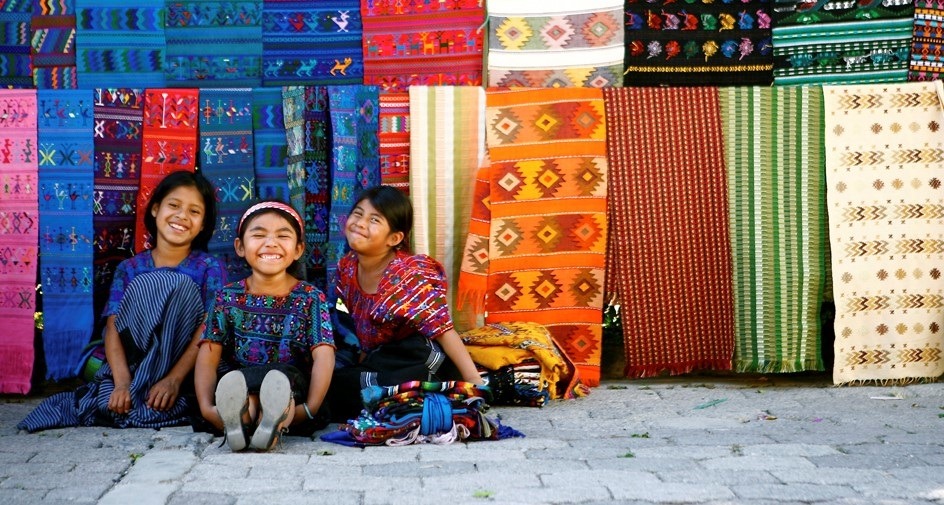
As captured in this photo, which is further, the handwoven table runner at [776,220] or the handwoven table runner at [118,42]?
the handwoven table runner at [776,220]

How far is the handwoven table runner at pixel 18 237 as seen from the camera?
17.5 feet

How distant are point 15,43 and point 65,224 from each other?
0.94m

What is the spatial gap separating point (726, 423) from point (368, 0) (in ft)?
8.66

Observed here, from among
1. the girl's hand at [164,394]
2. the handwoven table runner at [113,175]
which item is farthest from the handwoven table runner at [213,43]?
the girl's hand at [164,394]

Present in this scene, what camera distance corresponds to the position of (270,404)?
4039 millimetres

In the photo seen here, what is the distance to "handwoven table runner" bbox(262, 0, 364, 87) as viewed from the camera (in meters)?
5.51

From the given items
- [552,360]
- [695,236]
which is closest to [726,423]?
[552,360]

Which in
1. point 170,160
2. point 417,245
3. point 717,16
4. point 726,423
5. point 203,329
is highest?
point 717,16

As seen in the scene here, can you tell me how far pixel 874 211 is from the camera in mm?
5590

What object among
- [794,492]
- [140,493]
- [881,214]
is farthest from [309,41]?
[794,492]

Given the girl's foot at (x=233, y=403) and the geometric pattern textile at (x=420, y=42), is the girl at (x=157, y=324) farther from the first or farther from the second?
the geometric pattern textile at (x=420, y=42)

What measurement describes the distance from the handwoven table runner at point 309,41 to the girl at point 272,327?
92cm

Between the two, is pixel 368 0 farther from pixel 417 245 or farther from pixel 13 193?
pixel 13 193

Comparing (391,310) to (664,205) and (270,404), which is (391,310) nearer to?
(270,404)
